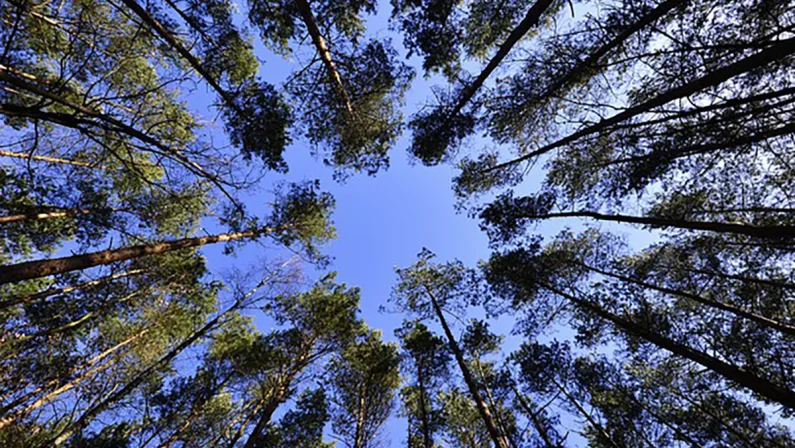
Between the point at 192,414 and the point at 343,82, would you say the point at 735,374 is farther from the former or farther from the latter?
the point at 192,414

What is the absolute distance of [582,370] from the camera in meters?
9.82

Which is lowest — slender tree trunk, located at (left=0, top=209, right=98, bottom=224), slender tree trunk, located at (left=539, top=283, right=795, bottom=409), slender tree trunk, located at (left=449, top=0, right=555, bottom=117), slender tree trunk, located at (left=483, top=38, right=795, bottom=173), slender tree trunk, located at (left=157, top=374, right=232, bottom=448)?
slender tree trunk, located at (left=539, top=283, right=795, bottom=409)

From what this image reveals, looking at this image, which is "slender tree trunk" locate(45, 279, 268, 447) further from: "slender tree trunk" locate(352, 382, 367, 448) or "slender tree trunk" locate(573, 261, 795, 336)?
"slender tree trunk" locate(573, 261, 795, 336)

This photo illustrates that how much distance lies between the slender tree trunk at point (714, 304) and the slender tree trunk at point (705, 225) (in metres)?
2.22

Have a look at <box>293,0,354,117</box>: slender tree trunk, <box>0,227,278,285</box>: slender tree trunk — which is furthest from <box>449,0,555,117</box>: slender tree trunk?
<box>0,227,278,285</box>: slender tree trunk

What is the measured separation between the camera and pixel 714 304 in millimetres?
7234

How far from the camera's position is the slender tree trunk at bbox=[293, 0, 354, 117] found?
579 centimetres

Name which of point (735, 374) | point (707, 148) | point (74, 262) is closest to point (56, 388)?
point (74, 262)

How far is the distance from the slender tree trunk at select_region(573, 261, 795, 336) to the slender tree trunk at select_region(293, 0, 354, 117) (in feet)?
28.3

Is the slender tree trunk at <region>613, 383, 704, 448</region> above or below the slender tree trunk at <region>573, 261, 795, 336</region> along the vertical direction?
below

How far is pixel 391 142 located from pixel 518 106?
3600 millimetres

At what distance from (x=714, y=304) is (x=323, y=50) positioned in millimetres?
10313

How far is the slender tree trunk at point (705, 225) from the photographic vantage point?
3.81 m

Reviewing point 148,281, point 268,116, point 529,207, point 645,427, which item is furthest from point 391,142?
point 645,427
